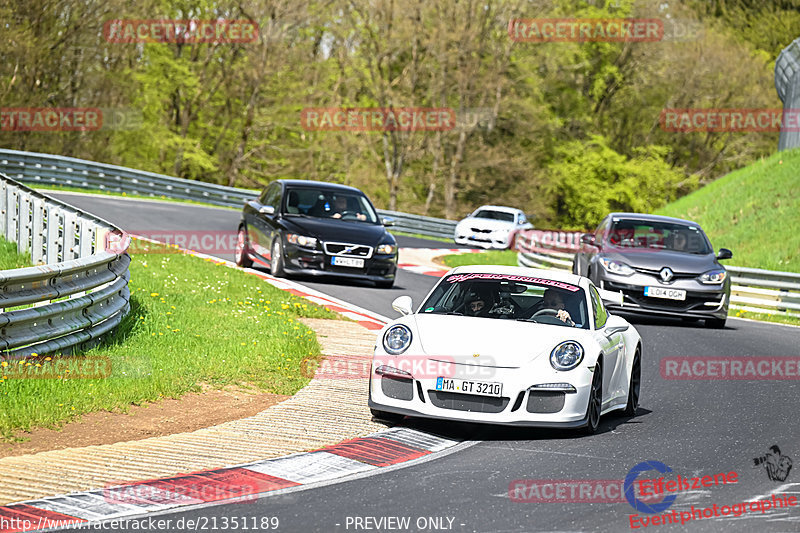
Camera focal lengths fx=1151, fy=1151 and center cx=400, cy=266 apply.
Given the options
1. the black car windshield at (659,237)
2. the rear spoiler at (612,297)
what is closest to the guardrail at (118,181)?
the black car windshield at (659,237)

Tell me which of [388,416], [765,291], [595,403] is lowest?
[765,291]

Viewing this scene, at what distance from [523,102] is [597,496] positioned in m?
49.9

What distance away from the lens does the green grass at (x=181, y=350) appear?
847cm

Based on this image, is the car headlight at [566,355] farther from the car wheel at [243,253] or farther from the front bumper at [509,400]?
the car wheel at [243,253]

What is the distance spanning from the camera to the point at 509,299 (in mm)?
9750

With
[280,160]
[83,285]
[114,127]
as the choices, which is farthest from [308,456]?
[280,160]

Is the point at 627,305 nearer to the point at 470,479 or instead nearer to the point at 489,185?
the point at 470,479

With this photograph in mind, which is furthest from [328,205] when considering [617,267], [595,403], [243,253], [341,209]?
[595,403]

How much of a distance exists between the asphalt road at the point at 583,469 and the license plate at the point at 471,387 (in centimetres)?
38

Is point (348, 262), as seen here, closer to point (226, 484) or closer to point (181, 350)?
A: point (181, 350)

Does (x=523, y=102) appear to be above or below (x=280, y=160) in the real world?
above

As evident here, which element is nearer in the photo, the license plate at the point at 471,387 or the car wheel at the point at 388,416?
the license plate at the point at 471,387

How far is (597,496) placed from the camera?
6613mm

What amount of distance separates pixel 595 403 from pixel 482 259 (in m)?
23.2
